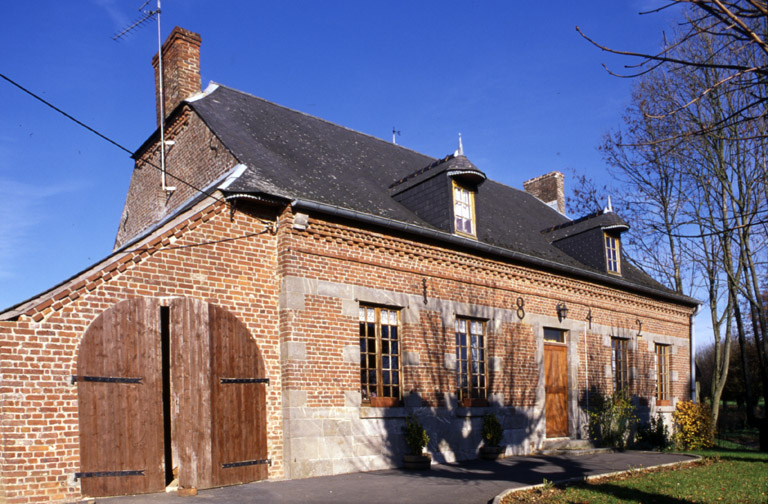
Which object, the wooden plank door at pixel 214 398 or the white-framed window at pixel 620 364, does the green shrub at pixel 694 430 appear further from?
A: the wooden plank door at pixel 214 398

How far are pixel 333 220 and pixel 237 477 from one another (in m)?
4.43

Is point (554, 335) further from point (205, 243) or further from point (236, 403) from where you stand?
point (205, 243)

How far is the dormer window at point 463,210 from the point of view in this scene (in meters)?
14.4

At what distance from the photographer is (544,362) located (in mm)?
16359

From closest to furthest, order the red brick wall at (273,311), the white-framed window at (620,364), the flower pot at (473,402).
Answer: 1. the red brick wall at (273,311)
2. the flower pot at (473,402)
3. the white-framed window at (620,364)

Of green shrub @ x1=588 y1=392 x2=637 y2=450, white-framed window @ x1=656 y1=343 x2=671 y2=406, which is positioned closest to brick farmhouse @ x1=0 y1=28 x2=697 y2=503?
green shrub @ x1=588 y1=392 x2=637 y2=450

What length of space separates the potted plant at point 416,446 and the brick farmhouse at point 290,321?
182mm

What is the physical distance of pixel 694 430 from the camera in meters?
19.3

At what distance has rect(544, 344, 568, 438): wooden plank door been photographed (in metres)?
16.3

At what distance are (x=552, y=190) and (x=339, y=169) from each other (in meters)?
12.0

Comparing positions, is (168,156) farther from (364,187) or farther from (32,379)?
(32,379)

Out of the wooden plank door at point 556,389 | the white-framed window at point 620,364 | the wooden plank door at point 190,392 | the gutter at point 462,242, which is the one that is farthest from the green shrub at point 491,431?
the wooden plank door at point 190,392

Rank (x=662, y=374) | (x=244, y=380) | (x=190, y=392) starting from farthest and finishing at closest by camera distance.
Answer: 1. (x=662, y=374)
2. (x=244, y=380)
3. (x=190, y=392)

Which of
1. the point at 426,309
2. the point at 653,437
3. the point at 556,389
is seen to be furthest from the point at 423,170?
the point at 653,437
